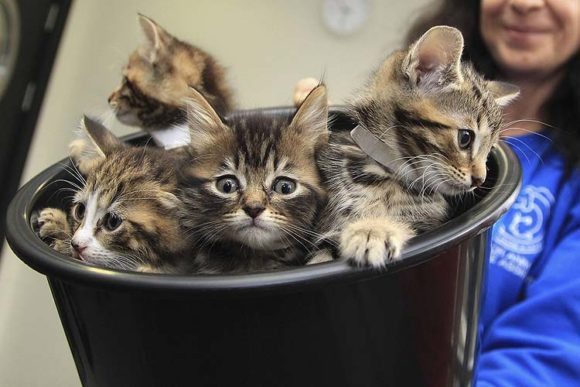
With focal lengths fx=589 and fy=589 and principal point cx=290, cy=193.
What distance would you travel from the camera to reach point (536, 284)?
1021 millimetres

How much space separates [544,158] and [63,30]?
1.16 meters

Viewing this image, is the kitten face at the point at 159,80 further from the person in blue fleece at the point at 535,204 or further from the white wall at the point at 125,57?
the person in blue fleece at the point at 535,204

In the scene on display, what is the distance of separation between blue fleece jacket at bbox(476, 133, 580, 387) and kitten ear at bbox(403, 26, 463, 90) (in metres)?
0.42

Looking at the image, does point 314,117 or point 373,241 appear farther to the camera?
point 314,117

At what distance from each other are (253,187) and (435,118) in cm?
A: 22

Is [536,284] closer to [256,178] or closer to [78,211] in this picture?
[256,178]

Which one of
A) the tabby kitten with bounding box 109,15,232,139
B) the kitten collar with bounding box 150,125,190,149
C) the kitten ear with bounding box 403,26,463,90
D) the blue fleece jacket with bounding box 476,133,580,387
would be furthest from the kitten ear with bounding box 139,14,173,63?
the blue fleece jacket with bounding box 476,133,580,387

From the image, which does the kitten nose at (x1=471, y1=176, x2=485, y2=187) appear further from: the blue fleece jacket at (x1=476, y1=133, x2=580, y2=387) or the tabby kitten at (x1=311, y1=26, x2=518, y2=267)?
the blue fleece jacket at (x1=476, y1=133, x2=580, y2=387)

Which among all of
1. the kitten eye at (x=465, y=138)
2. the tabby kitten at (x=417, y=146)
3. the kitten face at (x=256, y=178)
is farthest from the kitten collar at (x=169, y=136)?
the kitten eye at (x=465, y=138)

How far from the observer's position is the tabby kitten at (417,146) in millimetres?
661

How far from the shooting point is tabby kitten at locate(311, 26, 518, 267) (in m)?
0.66

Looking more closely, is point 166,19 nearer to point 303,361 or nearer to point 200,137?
point 200,137

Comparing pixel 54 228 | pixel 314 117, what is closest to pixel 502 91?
pixel 314 117

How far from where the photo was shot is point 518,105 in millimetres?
1272
